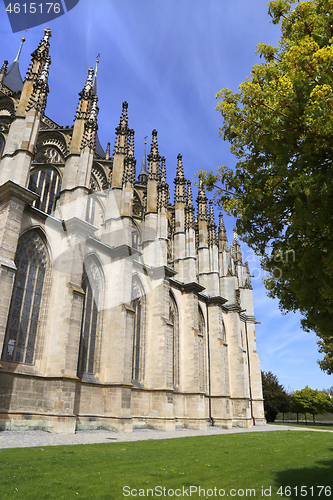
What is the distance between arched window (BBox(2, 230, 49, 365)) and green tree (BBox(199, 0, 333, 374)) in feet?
38.3

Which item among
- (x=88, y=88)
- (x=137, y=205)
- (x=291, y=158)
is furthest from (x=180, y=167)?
(x=291, y=158)

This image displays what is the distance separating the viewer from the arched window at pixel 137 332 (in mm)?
21094

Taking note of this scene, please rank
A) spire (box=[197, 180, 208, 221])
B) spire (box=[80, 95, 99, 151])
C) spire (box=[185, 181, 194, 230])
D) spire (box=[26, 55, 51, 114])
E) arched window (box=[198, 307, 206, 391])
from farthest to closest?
spire (box=[197, 180, 208, 221]) < spire (box=[185, 181, 194, 230]) < arched window (box=[198, 307, 206, 391]) < spire (box=[80, 95, 99, 151]) < spire (box=[26, 55, 51, 114])

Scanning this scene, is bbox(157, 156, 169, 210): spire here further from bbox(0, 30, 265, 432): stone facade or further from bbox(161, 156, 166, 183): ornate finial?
bbox(0, 30, 265, 432): stone facade

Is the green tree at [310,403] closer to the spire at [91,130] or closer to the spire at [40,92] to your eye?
the spire at [91,130]

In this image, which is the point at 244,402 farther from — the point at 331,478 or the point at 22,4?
the point at 22,4

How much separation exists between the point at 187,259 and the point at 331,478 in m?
21.2

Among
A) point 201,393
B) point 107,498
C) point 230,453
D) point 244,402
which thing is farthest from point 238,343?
→ point 107,498

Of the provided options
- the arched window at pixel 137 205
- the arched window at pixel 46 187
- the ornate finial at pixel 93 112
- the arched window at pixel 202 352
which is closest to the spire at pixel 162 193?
the arched window at pixel 137 205

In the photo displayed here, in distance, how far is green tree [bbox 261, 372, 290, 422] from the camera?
45938 mm

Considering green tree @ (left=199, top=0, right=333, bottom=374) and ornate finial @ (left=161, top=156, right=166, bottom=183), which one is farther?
ornate finial @ (left=161, top=156, right=166, bottom=183)

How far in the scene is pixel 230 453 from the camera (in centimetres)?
1104

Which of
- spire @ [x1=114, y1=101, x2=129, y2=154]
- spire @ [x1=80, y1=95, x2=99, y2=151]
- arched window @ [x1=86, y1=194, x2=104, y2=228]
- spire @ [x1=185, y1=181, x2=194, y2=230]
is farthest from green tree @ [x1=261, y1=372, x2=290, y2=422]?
spire @ [x1=80, y1=95, x2=99, y2=151]

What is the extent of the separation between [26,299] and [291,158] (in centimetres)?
1371
